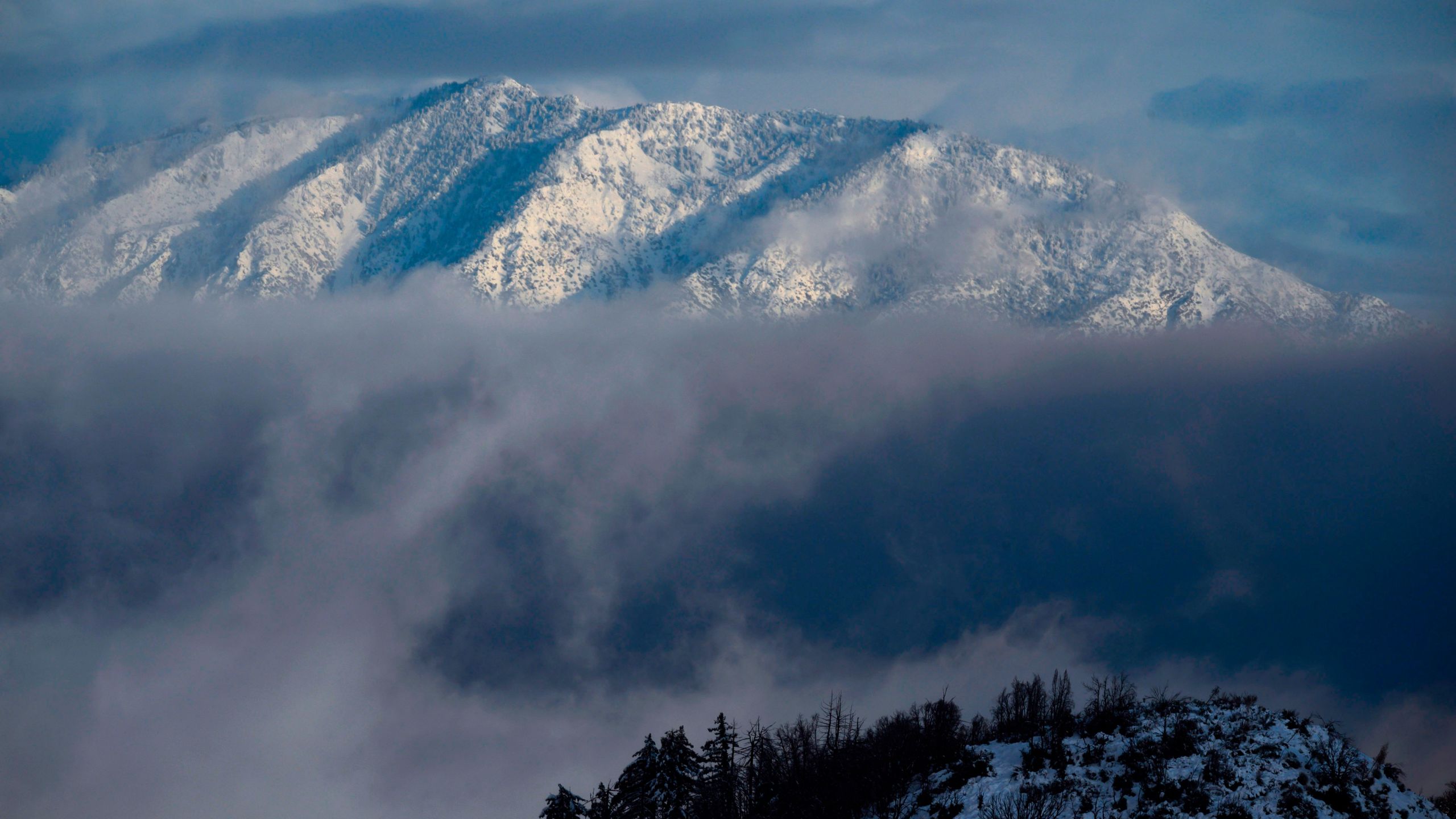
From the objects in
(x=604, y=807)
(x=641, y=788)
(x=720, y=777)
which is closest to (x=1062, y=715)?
(x=720, y=777)

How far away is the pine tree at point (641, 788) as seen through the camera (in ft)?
341

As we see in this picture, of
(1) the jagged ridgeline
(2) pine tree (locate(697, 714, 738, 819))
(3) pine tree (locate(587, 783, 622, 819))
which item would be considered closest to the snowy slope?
(1) the jagged ridgeline

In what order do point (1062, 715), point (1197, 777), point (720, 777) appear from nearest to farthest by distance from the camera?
point (1197, 777), point (1062, 715), point (720, 777)

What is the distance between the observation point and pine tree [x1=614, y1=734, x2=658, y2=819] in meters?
104

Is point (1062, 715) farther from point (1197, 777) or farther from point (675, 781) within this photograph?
point (675, 781)

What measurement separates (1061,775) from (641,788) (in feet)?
130

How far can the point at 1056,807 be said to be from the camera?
83812 millimetres

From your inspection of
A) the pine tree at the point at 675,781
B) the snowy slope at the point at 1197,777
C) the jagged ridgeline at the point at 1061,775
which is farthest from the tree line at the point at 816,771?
the snowy slope at the point at 1197,777

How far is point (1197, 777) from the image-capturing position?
271 feet

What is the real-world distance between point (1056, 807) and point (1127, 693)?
49259mm

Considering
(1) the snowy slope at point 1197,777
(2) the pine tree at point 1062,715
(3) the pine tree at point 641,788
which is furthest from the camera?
(3) the pine tree at point 641,788

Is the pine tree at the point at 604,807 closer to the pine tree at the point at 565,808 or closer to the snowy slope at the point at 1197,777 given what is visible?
the pine tree at the point at 565,808

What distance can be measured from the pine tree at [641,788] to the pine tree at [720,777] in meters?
5.31

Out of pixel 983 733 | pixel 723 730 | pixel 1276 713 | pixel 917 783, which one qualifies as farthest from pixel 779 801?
pixel 1276 713
